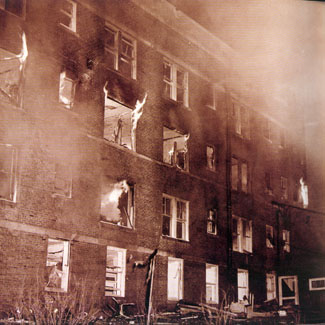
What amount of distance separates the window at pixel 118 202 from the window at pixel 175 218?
1.63 m

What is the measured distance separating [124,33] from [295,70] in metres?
5.28

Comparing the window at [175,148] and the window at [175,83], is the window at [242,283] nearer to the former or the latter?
the window at [175,148]

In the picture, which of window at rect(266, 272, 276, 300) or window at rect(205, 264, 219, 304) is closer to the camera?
window at rect(205, 264, 219, 304)

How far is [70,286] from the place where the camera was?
42.6 ft

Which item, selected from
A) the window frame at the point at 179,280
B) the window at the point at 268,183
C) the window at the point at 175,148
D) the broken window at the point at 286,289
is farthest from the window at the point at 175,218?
the broken window at the point at 286,289

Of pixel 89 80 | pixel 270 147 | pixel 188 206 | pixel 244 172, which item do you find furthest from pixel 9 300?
pixel 270 147

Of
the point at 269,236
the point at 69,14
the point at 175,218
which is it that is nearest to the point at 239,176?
the point at 269,236

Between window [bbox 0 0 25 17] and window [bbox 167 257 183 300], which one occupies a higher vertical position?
window [bbox 0 0 25 17]

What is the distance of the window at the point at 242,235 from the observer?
796 inches

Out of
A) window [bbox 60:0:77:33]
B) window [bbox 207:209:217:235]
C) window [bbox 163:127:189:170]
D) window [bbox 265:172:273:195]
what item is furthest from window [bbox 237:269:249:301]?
window [bbox 60:0:77:33]

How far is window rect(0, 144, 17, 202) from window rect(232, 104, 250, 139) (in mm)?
10947

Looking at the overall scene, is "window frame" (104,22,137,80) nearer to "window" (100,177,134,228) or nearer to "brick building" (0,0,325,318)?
"brick building" (0,0,325,318)

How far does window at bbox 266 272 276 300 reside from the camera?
70.6ft

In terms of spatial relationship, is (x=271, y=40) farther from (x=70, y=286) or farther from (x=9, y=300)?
(x=9, y=300)
